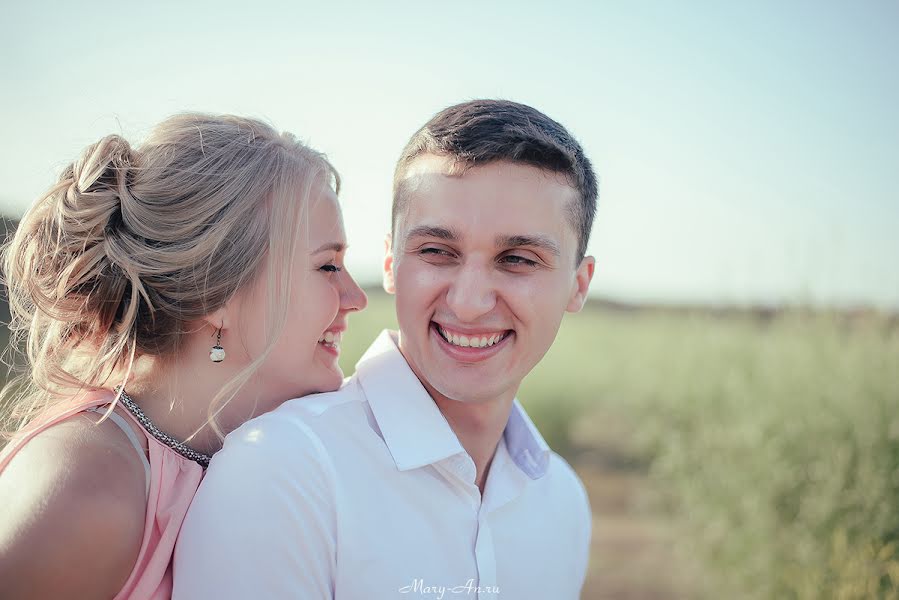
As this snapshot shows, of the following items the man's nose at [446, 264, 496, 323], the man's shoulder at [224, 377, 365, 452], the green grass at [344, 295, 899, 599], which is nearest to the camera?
the man's shoulder at [224, 377, 365, 452]

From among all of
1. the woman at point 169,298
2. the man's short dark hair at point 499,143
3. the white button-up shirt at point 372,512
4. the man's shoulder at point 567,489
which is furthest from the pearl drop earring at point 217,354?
the man's shoulder at point 567,489

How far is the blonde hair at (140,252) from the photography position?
220 cm

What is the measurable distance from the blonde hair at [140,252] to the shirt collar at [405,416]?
33 cm

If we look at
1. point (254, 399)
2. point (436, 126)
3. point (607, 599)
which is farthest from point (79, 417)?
point (607, 599)

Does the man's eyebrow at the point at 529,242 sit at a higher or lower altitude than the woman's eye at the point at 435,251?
higher

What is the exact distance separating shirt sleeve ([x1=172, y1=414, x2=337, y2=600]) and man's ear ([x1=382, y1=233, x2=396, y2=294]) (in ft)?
2.42

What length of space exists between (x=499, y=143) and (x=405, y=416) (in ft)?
2.70

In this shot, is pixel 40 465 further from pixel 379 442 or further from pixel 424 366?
pixel 424 366

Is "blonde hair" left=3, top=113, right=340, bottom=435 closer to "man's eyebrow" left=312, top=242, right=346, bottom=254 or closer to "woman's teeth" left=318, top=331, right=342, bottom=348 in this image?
"man's eyebrow" left=312, top=242, right=346, bottom=254

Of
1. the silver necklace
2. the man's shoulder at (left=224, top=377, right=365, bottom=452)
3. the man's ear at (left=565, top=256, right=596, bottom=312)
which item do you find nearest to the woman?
the silver necklace

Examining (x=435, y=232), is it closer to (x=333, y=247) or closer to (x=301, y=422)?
(x=333, y=247)

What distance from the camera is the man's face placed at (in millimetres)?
2150

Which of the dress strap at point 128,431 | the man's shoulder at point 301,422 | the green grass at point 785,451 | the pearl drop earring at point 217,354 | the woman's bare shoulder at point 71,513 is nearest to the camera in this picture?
the woman's bare shoulder at point 71,513

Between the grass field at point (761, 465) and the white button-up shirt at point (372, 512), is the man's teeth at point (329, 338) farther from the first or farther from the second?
the grass field at point (761, 465)
